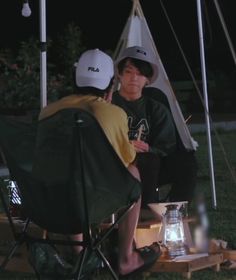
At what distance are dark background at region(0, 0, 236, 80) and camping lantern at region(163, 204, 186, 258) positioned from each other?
917 cm

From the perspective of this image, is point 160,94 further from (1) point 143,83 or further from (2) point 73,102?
(2) point 73,102

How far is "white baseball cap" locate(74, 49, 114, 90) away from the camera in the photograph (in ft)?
10.7

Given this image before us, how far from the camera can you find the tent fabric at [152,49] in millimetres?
4742

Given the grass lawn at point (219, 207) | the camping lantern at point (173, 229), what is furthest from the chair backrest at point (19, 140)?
the camping lantern at point (173, 229)

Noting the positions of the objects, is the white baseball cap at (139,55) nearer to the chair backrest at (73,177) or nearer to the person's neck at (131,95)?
the person's neck at (131,95)

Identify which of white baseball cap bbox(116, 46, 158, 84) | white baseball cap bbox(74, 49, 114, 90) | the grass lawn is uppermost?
white baseball cap bbox(116, 46, 158, 84)

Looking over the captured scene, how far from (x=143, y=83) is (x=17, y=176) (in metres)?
1.43

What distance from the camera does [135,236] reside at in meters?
3.70

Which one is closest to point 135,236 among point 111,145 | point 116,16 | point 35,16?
point 111,145

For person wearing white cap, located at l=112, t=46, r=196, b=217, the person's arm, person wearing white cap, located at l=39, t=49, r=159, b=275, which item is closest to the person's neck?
person wearing white cap, located at l=112, t=46, r=196, b=217

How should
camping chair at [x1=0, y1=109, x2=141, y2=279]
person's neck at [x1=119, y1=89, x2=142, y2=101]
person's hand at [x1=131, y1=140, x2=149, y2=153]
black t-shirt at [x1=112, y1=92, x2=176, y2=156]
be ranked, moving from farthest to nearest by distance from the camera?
person's neck at [x1=119, y1=89, x2=142, y2=101]
black t-shirt at [x1=112, y1=92, x2=176, y2=156]
person's hand at [x1=131, y1=140, x2=149, y2=153]
camping chair at [x1=0, y1=109, x2=141, y2=279]

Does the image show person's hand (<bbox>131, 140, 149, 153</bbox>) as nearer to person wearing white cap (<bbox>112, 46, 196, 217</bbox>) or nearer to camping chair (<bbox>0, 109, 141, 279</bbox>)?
person wearing white cap (<bbox>112, 46, 196, 217</bbox>)

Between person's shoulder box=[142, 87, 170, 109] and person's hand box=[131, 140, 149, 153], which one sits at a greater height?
person's shoulder box=[142, 87, 170, 109]

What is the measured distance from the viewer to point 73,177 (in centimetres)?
300
